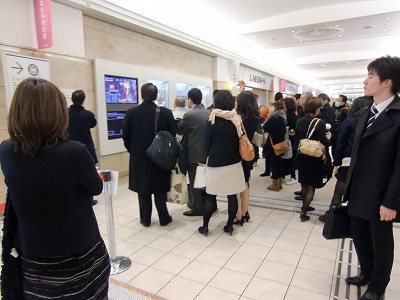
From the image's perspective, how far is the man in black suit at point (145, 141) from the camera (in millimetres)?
3082

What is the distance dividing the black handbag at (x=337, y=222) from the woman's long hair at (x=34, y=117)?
1.79 metres

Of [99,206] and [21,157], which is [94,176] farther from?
[99,206]

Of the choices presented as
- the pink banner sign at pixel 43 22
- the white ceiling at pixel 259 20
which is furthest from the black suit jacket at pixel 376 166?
the white ceiling at pixel 259 20

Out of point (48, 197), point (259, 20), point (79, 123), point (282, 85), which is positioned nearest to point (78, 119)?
point (79, 123)

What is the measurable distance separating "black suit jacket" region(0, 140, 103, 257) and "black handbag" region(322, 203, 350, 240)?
1.57m

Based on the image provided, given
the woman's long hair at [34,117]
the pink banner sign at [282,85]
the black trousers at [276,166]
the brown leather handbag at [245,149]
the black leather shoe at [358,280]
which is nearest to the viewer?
the woman's long hair at [34,117]

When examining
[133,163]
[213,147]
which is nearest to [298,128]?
[213,147]

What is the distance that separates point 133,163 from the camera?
319 cm

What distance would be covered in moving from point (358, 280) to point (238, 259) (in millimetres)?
932

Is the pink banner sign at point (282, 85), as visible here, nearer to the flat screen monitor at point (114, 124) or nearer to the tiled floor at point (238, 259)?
the flat screen monitor at point (114, 124)

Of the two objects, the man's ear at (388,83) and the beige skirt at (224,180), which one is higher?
the man's ear at (388,83)

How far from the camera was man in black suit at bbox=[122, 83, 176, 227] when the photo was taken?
10.1ft

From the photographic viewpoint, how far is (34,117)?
1.10 m

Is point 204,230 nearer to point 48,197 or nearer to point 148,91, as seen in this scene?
point 148,91
